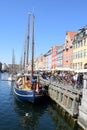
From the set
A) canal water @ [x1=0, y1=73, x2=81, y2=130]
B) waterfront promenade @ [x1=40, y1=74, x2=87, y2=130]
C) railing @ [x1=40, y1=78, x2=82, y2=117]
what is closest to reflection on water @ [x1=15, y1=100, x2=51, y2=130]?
canal water @ [x1=0, y1=73, x2=81, y2=130]

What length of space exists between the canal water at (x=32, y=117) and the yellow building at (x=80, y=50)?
3162 centimetres

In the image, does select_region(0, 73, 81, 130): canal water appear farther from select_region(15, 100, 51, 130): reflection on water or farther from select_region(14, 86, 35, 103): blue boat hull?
select_region(14, 86, 35, 103): blue boat hull

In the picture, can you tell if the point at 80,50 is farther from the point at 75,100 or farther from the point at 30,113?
the point at 75,100

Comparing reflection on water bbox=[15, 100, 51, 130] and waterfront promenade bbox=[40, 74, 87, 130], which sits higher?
waterfront promenade bbox=[40, 74, 87, 130]

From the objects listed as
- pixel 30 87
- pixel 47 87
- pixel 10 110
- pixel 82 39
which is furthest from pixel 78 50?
pixel 10 110

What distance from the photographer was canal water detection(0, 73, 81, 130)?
89.4 ft

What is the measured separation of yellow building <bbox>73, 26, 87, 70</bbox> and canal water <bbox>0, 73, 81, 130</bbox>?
3162 centimetres

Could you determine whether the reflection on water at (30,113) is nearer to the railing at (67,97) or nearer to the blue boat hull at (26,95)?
the blue boat hull at (26,95)

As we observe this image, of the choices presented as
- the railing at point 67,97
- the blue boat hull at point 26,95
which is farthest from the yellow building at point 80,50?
the blue boat hull at point 26,95

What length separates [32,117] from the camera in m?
31.9

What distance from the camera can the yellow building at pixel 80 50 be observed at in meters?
70.4

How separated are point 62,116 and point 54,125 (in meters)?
3.73

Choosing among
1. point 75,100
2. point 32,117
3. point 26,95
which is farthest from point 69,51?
point 75,100

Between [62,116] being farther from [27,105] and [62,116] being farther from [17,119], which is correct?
[27,105]
